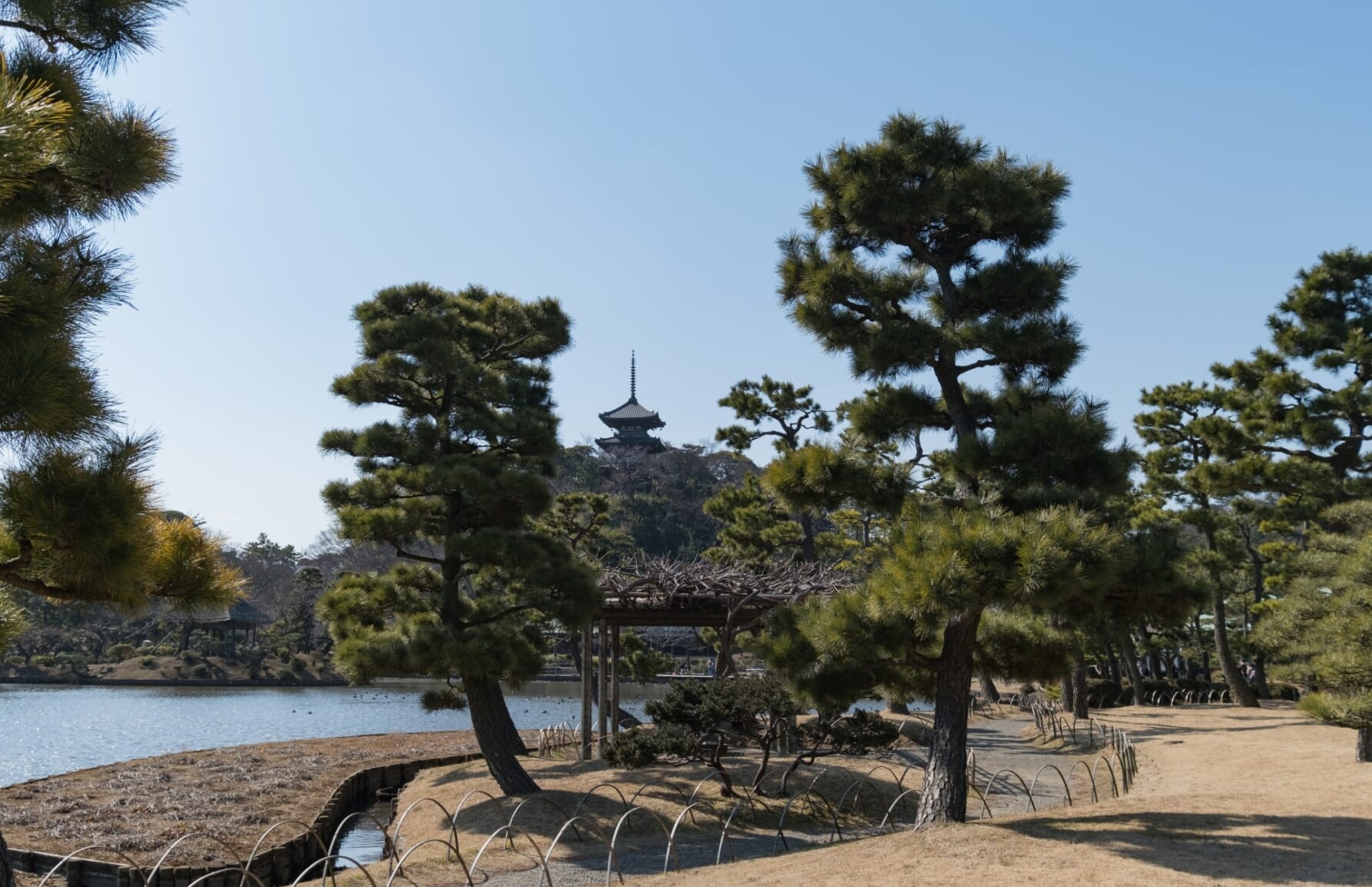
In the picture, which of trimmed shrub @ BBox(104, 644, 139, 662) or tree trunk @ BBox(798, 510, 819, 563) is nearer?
tree trunk @ BBox(798, 510, 819, 563)

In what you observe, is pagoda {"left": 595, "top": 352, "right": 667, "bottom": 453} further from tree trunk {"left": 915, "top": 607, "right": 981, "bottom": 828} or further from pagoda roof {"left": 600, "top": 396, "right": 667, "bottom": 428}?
tree trunk {"left": 915, "top": 607, "right": 981, "bottom": 828}

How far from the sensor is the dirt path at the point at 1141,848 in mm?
5918

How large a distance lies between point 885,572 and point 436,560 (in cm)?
680

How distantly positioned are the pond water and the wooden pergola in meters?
9.09

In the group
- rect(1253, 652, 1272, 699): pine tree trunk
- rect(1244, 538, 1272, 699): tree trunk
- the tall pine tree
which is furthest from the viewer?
rect(1253, 652, 1272, 699): pine tree trunk

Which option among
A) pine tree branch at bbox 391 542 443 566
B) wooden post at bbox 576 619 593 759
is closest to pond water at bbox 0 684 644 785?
wooden post at bbox 576 619 593 759

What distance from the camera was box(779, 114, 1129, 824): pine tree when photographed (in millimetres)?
7988

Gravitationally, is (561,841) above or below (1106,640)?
below

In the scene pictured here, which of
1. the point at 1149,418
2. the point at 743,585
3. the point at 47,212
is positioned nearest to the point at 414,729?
the point at 743,585

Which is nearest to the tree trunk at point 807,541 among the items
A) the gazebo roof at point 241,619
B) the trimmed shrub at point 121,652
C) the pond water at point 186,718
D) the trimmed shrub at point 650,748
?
the pond water at point 186,718

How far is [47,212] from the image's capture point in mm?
4133

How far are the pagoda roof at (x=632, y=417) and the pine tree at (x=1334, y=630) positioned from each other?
49606mm

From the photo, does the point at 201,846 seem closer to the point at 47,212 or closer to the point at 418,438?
the point at 418,438

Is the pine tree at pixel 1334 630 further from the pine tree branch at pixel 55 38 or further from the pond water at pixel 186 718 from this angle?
the pond water at pixel 186 718
